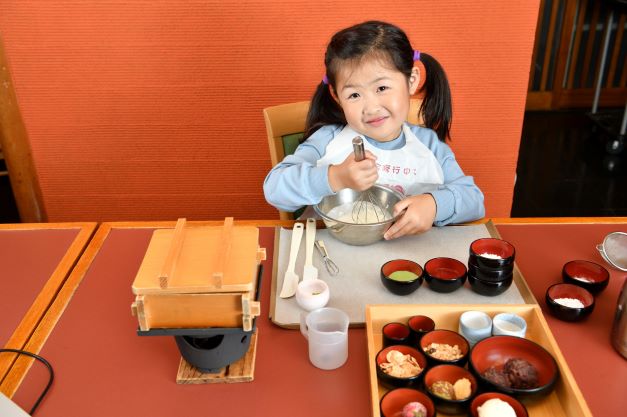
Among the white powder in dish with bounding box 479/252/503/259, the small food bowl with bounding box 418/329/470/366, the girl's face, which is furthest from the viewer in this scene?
the girl's face

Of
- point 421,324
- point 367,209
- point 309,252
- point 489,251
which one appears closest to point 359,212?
point 367,209

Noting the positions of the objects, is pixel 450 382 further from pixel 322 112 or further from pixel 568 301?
pixel 322 112

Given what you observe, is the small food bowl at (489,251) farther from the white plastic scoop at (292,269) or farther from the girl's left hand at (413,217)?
the white plastic scoop at (292,269)

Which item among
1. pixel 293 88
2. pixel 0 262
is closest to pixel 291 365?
pixel 0 262

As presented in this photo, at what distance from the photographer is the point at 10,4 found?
6.72ft

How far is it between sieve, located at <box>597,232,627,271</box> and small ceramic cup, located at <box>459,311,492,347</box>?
1.28 feet

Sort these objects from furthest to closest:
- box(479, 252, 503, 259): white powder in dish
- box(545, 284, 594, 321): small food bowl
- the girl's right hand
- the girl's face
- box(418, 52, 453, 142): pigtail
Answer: box(418, 52, 453, 142): pigtail
the girl's face
the girl's right hand
box(479, 252, 503, 259): white powder in dish
box(545, 284, 594, 321): small food bowl

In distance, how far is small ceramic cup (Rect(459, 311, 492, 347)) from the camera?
3.08 feet

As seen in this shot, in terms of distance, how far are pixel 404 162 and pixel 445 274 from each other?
47cm

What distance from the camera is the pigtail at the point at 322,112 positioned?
1551 millimetres

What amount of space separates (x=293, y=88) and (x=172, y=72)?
45 cm

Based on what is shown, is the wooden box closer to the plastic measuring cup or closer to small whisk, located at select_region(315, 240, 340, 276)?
the plastic measuring cup

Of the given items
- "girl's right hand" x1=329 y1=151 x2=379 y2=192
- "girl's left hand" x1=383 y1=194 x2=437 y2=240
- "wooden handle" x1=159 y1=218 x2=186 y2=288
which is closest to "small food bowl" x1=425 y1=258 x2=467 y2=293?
"girl's left hand" x1=383 y1=194 x2=437 y2=240

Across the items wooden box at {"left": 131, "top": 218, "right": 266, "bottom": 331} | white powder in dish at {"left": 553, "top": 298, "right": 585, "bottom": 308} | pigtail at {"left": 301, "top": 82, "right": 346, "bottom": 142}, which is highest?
pigtail at {"left": 301, "top": 82, "right": 346, "bottom": 142}
